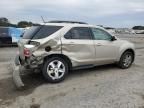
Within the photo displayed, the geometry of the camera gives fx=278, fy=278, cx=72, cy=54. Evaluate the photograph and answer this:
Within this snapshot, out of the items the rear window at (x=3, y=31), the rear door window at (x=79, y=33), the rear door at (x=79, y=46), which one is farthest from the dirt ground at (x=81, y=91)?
the rear window at (x=3, y=31)

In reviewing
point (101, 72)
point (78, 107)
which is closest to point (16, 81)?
point (78, 107)

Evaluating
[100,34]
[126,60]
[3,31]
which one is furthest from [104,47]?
[3,31]

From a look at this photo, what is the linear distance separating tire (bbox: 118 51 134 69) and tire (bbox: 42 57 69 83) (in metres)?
2.56

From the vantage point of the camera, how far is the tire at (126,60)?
983 centimetres

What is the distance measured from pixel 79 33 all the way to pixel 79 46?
1.49 feet

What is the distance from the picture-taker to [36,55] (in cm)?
773

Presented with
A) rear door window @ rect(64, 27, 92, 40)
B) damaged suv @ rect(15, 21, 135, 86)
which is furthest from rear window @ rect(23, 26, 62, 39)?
rear door window @ rect(64, 27, 92, 40)

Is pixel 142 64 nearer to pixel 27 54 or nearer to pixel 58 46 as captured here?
pixel 58 46

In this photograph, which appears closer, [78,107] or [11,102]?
[78,107]

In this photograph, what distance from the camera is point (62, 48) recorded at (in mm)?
8094

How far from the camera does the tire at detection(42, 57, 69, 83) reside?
7832 mm

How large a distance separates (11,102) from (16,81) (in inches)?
50.4

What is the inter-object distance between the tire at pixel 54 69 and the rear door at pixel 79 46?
0.33 m

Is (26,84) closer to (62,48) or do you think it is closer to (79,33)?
(62,48)
